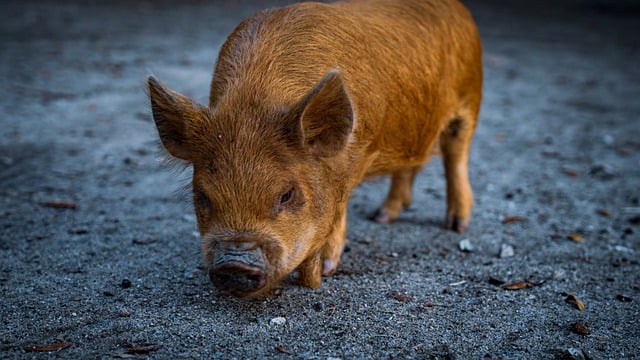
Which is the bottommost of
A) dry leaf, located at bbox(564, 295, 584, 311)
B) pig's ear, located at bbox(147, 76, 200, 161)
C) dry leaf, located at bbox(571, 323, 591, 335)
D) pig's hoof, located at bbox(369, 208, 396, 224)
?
pig's hoof, located at bbox(369, 208, 396, 224)

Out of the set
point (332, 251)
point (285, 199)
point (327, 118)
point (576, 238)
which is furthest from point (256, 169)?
point (576, 238)

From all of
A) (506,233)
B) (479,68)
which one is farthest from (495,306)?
(479,68)

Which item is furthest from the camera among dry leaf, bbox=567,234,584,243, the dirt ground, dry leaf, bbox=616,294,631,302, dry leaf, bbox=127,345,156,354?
dry leaf, bbox=567,234,584,243

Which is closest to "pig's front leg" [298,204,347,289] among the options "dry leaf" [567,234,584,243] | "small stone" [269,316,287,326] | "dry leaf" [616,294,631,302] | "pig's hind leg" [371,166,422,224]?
"small stone" [269,316,287,326]

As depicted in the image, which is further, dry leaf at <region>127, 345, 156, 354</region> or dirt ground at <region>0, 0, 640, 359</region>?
dirt ground at <region>0, 0, 640, 359</region>

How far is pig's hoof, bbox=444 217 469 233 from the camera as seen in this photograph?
231 inches

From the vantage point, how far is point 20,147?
746cm

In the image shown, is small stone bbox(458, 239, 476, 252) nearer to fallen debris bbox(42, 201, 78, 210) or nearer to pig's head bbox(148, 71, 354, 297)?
pig's head bbox(148, 71, 354, 297)

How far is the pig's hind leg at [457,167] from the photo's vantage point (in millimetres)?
5844

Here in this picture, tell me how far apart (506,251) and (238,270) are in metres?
2.69

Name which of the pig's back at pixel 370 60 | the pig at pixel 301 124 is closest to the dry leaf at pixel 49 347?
the pig at pixel 301 124

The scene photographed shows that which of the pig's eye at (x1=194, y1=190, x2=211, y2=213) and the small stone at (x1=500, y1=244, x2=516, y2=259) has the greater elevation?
the pig's eye at (x1=194, y1=190, x2=211, y2=213)

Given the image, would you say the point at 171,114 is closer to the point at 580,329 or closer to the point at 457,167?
the point at 580,329

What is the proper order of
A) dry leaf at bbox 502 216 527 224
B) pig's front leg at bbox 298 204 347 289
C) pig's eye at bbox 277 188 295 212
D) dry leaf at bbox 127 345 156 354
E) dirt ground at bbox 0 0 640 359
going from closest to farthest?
1. dry leaf at bbox 127 345 156 354
2. pig's eye at bbox 277 188 295 212
3. dirt ground at bbox 0 0 640 359
4. pig's front leg at bbox 298 204 347 289
5. dry leaf at bbox 502 216 527 224
